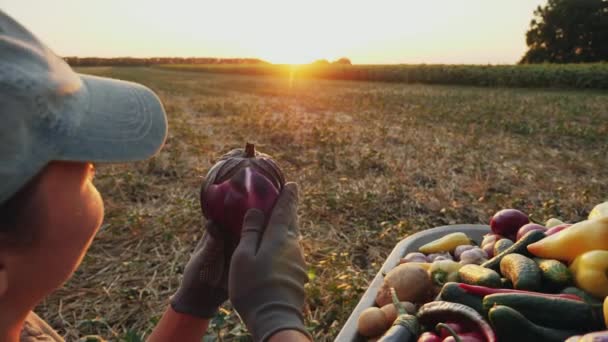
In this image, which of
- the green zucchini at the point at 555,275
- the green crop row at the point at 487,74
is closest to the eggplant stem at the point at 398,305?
the green zucchini at the point at 555,275

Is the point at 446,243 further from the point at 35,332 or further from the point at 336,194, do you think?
the point at 336,194

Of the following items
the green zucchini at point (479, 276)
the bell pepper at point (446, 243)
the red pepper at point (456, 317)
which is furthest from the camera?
the bell pepper at point (446, 243)

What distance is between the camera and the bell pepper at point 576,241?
253cm

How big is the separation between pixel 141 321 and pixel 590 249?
8.77 feet

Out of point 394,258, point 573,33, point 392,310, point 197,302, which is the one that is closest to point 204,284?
point 197,302

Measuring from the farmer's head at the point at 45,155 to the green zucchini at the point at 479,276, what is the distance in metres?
1.81

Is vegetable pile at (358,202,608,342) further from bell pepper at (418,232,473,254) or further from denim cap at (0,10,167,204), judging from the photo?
denim cap at (0,10,167,204)

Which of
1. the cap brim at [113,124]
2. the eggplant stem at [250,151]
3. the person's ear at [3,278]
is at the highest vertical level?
the cap brim at [113,124]

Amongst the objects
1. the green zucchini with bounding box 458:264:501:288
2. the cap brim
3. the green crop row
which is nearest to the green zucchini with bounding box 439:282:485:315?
the green zucchini with bounding box 458:264:501:288

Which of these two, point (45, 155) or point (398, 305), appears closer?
point (45, 155)

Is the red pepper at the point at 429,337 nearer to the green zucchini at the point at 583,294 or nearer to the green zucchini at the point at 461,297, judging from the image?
the green zucchini at the point at 461,297

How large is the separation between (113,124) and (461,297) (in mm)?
1758

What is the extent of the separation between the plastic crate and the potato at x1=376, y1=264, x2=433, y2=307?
3.8 inches

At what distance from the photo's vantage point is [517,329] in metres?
2.13
